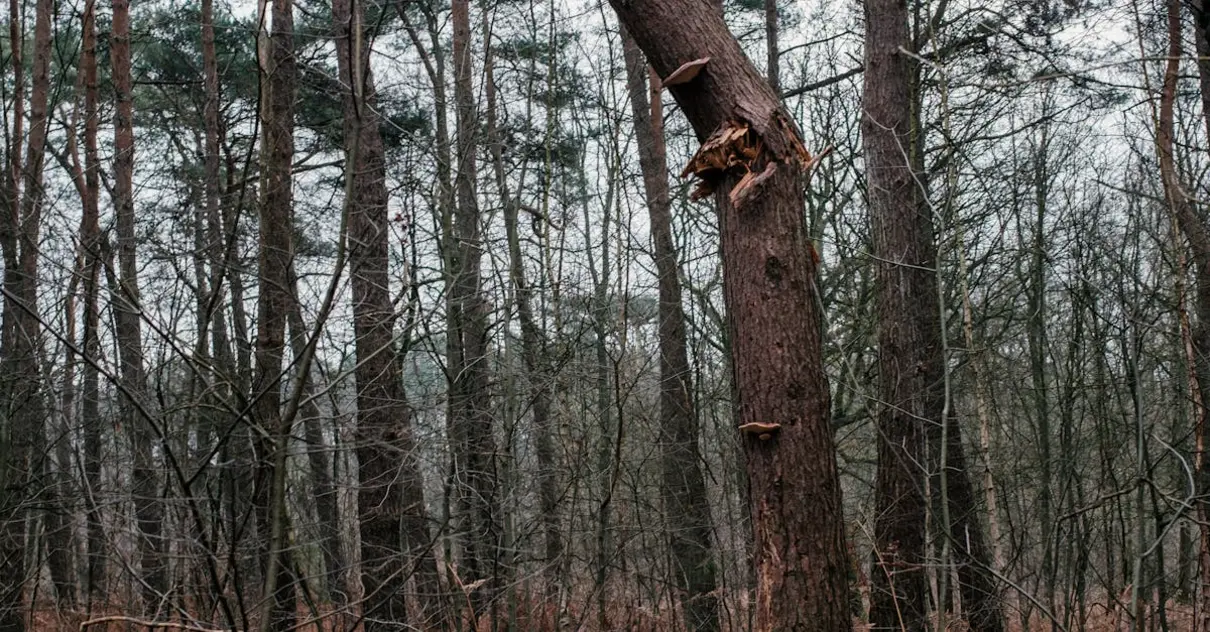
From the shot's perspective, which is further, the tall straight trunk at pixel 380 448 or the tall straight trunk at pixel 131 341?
the tall straight trunk at pixel 380 448

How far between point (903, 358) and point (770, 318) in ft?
12.7

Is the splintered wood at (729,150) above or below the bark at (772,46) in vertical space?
below

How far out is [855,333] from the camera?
9.62m

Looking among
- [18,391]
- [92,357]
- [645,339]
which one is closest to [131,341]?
[18,391]

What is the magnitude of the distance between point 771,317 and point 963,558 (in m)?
4.89

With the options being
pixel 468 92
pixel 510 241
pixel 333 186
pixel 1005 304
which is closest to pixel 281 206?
pixel 510 241

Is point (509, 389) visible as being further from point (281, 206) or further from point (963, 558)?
point (963, 558)

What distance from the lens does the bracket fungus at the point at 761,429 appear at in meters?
3.76

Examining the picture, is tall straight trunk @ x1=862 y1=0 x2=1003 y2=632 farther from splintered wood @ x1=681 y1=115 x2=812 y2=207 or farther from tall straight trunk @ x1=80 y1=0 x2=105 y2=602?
tall straight trunk @ x1=80 y1=0 x2=105 y2=602

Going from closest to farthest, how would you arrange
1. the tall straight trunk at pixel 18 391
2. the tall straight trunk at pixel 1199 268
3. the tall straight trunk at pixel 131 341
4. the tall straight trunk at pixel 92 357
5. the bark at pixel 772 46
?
the tall straight trunk at pixel 131 341 < the tall straight trunk at pixel 18 391 < the tall straight trunk at pixel 92 357 < the tall straight trunk at pixel 1199 268 < the bark at pixel 772 46

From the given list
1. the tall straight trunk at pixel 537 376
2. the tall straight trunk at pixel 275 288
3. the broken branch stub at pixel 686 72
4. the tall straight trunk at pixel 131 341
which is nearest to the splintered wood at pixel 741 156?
the broken branch stub at pixel 686 72

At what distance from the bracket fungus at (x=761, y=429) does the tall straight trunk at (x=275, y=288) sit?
67.6 inches

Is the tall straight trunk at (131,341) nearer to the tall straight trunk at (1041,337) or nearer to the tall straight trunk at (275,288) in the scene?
the tall straight trunk at (275,288)

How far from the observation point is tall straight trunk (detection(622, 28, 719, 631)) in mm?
8773
